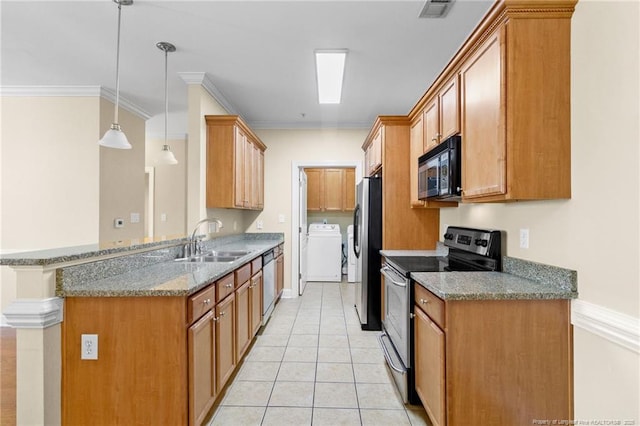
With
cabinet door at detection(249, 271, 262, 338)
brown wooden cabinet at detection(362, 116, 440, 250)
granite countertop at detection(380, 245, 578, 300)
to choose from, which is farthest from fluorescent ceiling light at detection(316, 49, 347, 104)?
cabinet door at detection(249, 271, 262, 338)

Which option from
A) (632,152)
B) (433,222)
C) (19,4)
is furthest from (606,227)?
(19,4)

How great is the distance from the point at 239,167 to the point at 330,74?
1.38 metres

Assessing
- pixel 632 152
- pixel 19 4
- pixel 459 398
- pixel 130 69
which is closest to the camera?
pixel 632 152

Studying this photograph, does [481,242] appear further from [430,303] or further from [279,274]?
[279,274]

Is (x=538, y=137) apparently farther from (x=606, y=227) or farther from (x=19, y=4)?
(x=19, y=4)

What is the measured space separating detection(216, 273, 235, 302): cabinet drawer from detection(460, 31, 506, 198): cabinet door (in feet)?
5.42

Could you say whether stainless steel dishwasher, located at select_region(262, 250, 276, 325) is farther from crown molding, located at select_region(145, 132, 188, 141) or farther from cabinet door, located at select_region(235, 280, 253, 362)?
crown molding, located at select_region(145, 132, 188, 141)

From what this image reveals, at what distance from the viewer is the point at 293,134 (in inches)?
187

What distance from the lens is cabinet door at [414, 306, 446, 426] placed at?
4.98 feet

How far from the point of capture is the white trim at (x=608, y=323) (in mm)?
1201

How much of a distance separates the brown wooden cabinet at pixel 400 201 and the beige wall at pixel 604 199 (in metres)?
1.58

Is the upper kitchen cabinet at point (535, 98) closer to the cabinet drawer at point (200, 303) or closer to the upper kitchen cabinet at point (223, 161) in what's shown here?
the cabinet drawer at point (200, 303)

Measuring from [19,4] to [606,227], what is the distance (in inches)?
143

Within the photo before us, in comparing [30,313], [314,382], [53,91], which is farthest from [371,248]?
[53,91]
